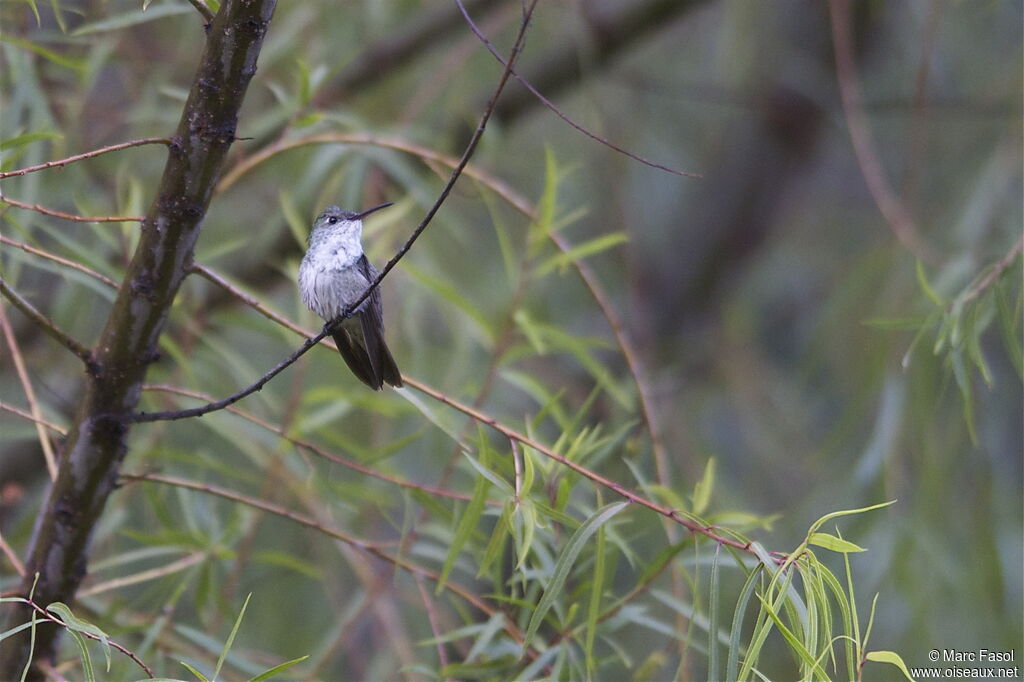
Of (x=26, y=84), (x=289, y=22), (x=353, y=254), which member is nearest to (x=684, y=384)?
(x=289, y=22)

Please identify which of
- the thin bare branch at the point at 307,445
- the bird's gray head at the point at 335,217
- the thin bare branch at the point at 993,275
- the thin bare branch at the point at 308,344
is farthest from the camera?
the bird's gray head at the point at 335,217

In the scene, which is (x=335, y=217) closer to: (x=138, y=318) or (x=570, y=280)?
(x=138, y=318)

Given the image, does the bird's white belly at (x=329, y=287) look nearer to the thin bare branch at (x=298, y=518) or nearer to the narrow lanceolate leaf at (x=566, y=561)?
the thin bare branch at (x=298, y=518)

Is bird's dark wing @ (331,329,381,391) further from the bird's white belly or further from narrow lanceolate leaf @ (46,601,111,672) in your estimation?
narrow lanceolate leaf @ (46,601,111,672)

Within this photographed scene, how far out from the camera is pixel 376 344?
5.60ft

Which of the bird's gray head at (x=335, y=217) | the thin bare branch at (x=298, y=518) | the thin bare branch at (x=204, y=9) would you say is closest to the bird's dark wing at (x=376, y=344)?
the bird's gray head at (x=335, y=217)

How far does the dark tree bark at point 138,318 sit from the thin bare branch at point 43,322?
27 mm

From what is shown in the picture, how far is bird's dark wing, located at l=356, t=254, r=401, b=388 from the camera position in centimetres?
165

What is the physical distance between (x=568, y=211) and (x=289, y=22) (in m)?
1.48

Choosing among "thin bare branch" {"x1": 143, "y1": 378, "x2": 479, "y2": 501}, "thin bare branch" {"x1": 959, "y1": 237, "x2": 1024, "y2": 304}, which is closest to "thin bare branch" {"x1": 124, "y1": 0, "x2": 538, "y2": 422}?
"thin bare branch" {"x1": 143, "y1": 378, "x2": 479, "y2": 501}

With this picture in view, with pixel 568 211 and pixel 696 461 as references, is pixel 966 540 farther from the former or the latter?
pixel 568 211

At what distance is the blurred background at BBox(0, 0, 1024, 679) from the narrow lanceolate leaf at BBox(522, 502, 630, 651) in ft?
1.13

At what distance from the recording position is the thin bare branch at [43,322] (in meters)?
1.20

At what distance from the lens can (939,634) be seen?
8.83 feet
